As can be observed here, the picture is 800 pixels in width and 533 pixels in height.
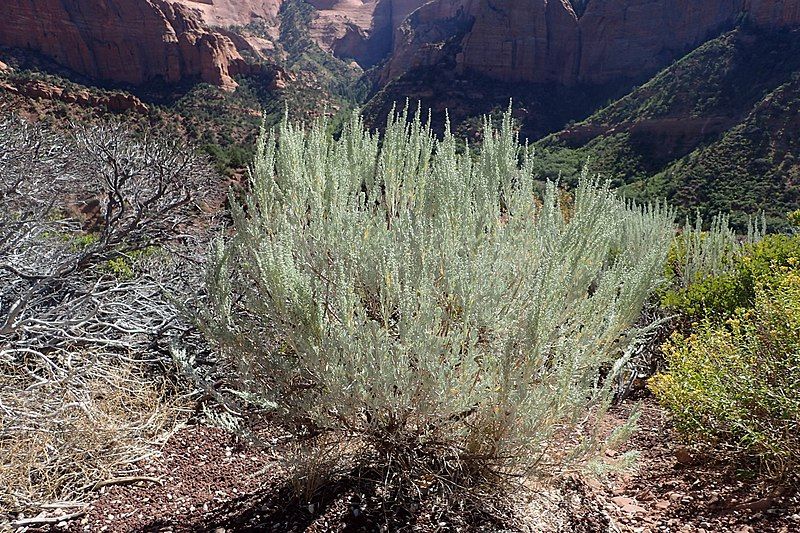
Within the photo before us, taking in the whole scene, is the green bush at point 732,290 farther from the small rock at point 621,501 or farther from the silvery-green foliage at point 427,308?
the silvery-green foliage at point 427,308

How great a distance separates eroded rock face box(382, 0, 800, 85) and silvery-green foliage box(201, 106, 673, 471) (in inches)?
1987

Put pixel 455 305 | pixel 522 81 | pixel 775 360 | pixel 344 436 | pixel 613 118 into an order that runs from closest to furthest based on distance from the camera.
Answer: pixel 455 305 < pixel 344 436 < pixel 775 360 < pixel 613 118 < pixel 522 81

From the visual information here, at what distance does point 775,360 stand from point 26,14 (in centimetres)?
6191

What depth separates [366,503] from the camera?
287 centimetres

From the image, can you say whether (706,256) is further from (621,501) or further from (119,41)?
(119,41)

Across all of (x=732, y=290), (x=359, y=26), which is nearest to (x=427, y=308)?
(x=732, y=290)

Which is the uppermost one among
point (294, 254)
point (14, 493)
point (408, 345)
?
point (294, 254)

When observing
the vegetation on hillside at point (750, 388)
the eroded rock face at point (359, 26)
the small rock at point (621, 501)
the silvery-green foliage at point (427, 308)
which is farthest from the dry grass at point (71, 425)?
the eroded rock face at point (359, 26)

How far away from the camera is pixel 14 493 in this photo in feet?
9.35

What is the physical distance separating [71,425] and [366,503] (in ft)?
6.51

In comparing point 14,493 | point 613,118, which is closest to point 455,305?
point 14,493

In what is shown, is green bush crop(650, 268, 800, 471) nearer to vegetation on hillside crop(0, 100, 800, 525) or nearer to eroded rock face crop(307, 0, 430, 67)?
vegetation on hillside crop(0, 100, 800, 525)

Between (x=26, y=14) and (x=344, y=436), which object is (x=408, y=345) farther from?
(x=26, y=14)

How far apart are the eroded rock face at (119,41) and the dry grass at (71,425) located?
47.4 m
